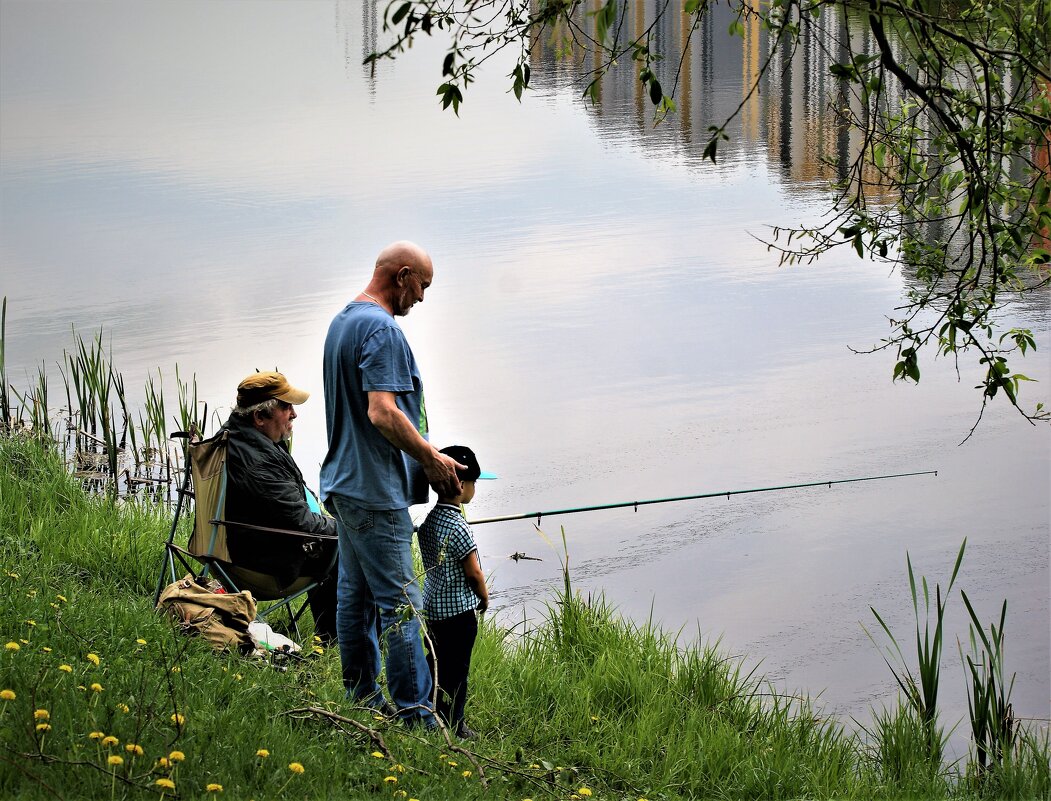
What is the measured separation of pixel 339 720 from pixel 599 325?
8.16 meters

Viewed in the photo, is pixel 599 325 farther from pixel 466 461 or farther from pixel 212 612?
pixel 212 612

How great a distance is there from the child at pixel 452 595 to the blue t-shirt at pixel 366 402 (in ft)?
0.43

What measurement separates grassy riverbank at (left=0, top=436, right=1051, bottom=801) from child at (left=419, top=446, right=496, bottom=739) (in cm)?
19

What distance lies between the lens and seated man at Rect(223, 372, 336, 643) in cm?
421

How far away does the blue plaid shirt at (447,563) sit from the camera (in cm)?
367

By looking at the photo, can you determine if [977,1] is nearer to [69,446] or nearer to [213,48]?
[69,446]

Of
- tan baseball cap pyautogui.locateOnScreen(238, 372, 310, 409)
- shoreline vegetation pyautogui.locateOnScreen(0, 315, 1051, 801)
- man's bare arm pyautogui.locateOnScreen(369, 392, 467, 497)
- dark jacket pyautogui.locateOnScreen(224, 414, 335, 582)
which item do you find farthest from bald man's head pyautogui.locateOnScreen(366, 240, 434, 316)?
shoreline vegetation pyautogui.locateOnScreen(0, 315, 1051, 801)

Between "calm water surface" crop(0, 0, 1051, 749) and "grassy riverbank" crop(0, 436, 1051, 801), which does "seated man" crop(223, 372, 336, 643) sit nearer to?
"grassy riverbank" crop(0, 436, 1051, 801)

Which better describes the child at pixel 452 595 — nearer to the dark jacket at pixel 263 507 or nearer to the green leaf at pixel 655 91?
the dark jacket at pixel 263 507

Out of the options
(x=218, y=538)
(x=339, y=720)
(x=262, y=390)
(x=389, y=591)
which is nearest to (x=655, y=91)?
(x=389, y=591)

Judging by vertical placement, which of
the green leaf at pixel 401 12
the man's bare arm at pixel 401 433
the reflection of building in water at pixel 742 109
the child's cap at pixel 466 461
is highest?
the reflection of building in water at pixel 742 109

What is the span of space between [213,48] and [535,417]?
94.5 ft

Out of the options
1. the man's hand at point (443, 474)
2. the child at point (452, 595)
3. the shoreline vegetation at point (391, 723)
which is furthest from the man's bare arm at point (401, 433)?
the shoreline vegetation at point (391, 723)

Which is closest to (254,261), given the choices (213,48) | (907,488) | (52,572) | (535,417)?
(535,417)
